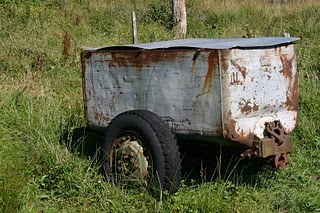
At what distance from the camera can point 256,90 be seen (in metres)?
4.58

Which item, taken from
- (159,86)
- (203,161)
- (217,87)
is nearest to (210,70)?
(217,87)

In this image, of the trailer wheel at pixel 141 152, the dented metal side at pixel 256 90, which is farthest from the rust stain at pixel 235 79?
the trailer wheel at pixel 141 152

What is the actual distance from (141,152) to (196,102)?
2.23 feet

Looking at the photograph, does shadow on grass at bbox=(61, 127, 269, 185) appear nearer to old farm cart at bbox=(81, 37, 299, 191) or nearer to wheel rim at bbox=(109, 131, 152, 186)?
wheel rim at bbox=(109, 131, 152, 186)

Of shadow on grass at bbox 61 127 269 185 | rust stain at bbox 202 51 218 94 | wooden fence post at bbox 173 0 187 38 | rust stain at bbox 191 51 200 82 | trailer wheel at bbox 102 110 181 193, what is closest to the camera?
rust stain at bbox 202 51 218 94

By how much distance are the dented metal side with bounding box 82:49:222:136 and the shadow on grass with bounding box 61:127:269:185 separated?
31 cm

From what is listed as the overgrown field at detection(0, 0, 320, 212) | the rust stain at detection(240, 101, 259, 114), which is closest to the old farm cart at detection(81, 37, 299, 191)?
the rust stain at detection(240, 101, 259, 114)

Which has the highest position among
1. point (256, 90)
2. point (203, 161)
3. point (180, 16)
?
point (180, 16)

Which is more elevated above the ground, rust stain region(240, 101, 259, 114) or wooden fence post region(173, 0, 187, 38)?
wooden fence post region(173, 0, 187, 38)

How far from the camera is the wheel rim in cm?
473

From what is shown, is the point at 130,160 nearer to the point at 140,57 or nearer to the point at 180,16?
the point at 140,57

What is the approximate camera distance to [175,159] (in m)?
4.53

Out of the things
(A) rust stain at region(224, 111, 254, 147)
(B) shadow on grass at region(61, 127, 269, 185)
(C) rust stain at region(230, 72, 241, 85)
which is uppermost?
(C) rust stain at region(230, 72, 241, 85)

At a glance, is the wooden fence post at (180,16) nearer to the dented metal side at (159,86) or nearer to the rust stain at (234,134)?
the dented metal side at (159,86)
